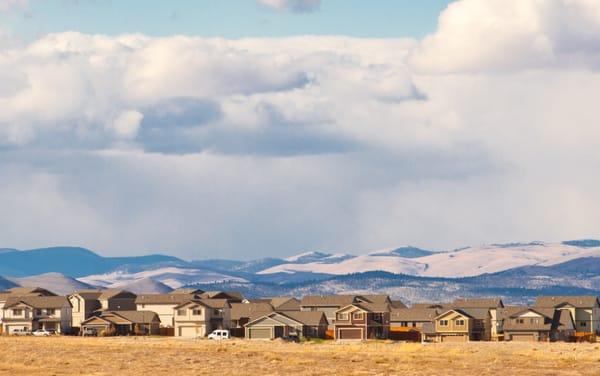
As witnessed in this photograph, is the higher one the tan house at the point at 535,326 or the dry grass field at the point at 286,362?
the tan house at the point at 535,326

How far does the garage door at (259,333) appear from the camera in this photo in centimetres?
18312

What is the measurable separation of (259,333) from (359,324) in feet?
53.5

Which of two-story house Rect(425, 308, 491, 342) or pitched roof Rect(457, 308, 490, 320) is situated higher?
pitched roof Rect(457, 308, 490, 320)

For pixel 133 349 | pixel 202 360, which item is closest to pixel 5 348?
pixel 133 349

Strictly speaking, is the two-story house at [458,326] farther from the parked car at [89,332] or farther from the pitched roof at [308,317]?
the parked car at [89,332]

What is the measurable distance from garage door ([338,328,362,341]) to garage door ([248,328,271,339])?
38.0ft

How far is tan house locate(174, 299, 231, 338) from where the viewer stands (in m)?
196

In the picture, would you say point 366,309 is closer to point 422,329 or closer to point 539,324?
point 422,329

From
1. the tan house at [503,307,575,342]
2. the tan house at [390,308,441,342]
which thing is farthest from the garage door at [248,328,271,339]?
the tan house at [503,307,575,342]

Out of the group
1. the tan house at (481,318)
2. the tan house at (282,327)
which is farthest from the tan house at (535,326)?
the tan house at (282,327)

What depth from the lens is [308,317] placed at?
188m

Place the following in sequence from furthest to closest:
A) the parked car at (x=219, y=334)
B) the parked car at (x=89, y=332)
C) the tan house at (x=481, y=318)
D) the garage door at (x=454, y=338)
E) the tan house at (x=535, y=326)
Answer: the parked car at (x=89, y=332), the tan house at (x=535, y=326), the tan house at (x=481, y=318), the garage door at (x=454, y=338), the parked car at (x=219, y=334)

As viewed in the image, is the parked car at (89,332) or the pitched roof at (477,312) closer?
the pitched roof at (477,312)

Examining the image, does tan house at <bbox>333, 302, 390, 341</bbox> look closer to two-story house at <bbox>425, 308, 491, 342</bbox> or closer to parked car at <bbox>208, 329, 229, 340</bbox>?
two-story house at <bbox>425, 308, 491, 342</bbox>
